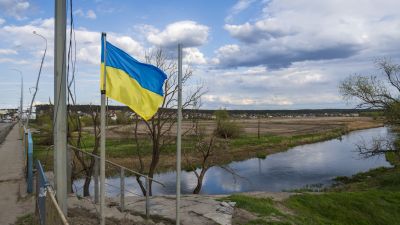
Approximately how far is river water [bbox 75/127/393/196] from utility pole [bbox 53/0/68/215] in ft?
44.5

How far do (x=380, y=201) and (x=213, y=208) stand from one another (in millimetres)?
9851

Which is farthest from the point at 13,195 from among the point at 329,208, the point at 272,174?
the point at 272,174

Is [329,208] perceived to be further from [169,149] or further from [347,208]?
[169,149]

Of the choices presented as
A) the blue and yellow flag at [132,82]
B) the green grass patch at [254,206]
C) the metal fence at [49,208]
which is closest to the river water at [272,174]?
the green grass patch at [254,206]

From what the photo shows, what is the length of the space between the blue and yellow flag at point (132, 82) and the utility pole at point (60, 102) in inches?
34.7

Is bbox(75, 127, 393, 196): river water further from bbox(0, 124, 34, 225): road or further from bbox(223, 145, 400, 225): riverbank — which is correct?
bbox(223, 145, 400, 225): riverbank

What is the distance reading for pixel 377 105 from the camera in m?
27.0

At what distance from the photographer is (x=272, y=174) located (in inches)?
1205

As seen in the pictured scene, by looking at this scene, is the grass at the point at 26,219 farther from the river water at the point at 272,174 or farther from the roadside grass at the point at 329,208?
the river water at the point at 272,174

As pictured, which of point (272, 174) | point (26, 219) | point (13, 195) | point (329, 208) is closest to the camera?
point (26, 219)

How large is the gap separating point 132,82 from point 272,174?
26.0m

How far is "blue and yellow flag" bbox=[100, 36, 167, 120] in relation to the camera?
220 inches

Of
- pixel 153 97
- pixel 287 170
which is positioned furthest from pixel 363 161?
pixel 153 97

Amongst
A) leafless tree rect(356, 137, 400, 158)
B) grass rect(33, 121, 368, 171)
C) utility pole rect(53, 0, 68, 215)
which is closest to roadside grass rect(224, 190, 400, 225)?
utility pole rect(53, 0, 68, 215)
